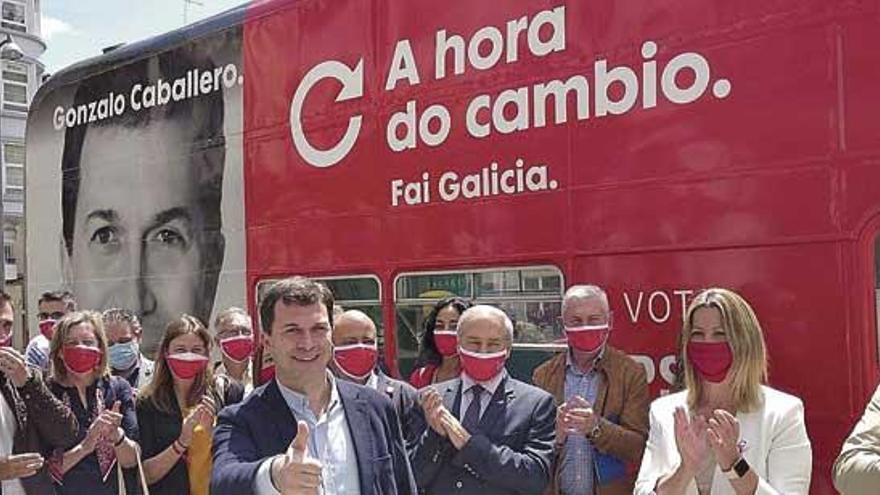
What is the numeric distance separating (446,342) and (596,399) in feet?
2.95

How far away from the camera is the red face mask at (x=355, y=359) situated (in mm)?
4402

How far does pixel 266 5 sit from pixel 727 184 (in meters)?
3.35

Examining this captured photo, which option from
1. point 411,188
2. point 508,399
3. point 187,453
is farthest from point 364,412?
point 411,188

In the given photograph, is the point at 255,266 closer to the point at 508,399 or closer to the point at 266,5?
the point at 266,5

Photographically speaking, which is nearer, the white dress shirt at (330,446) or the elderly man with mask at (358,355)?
the white dress shirt at (330,446)

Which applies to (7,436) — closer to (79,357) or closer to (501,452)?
(79,357)

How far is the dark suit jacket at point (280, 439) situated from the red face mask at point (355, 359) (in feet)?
4.88

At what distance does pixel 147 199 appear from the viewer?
23.4 feet

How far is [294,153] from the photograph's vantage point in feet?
19.9

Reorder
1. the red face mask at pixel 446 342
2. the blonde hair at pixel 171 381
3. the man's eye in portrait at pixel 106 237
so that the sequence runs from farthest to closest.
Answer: the man's eye in portrait at pixel 106 237 → the red face mask at pixel 446 342 → the blonde hair at pixel 171 381

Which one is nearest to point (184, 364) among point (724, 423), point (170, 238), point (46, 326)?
point (724, 423)

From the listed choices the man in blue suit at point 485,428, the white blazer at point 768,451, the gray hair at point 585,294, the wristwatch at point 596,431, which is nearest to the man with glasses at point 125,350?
the man in blue suit at point 485,428

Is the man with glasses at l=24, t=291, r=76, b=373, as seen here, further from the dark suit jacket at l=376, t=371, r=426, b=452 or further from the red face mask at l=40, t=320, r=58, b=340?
the dark suit jacket at l=376, t=371, r=426, b=452

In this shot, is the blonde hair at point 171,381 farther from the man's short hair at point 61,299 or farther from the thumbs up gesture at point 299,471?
the man's short hair at point 61,299
